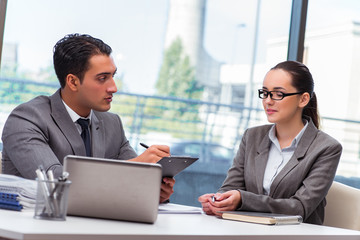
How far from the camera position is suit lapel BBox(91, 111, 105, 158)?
8.16 ft

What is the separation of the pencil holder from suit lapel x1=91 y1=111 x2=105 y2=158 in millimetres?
866

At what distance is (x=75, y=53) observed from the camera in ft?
8.04

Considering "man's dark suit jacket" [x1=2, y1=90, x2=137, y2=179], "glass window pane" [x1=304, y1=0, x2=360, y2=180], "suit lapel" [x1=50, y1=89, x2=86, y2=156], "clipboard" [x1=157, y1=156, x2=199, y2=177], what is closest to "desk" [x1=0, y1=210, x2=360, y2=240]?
"clipboard" [x1=157, y1=156, x2=199, y2=177]

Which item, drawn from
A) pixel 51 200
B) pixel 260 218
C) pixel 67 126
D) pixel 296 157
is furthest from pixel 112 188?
pixel 296 157

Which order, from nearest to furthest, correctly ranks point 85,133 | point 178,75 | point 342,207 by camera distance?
point 85,133, point 342,207, point 178,75

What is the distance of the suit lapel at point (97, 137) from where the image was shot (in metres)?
2.49

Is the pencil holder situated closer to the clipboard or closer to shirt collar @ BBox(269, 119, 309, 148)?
the clipboard

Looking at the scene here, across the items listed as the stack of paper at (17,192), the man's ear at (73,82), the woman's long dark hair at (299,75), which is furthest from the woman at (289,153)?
the stack of paper at (17,192)

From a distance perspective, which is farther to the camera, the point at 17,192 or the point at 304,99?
the point at 304,99

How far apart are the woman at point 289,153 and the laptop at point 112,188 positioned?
751 millimetres

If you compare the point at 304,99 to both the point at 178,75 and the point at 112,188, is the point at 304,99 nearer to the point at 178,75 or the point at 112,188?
the point at 112,188

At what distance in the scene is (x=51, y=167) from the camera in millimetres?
2096

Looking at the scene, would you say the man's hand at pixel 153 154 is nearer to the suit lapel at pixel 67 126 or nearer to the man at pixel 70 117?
the man at pixel 70 117

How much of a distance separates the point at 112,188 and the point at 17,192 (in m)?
0.33
